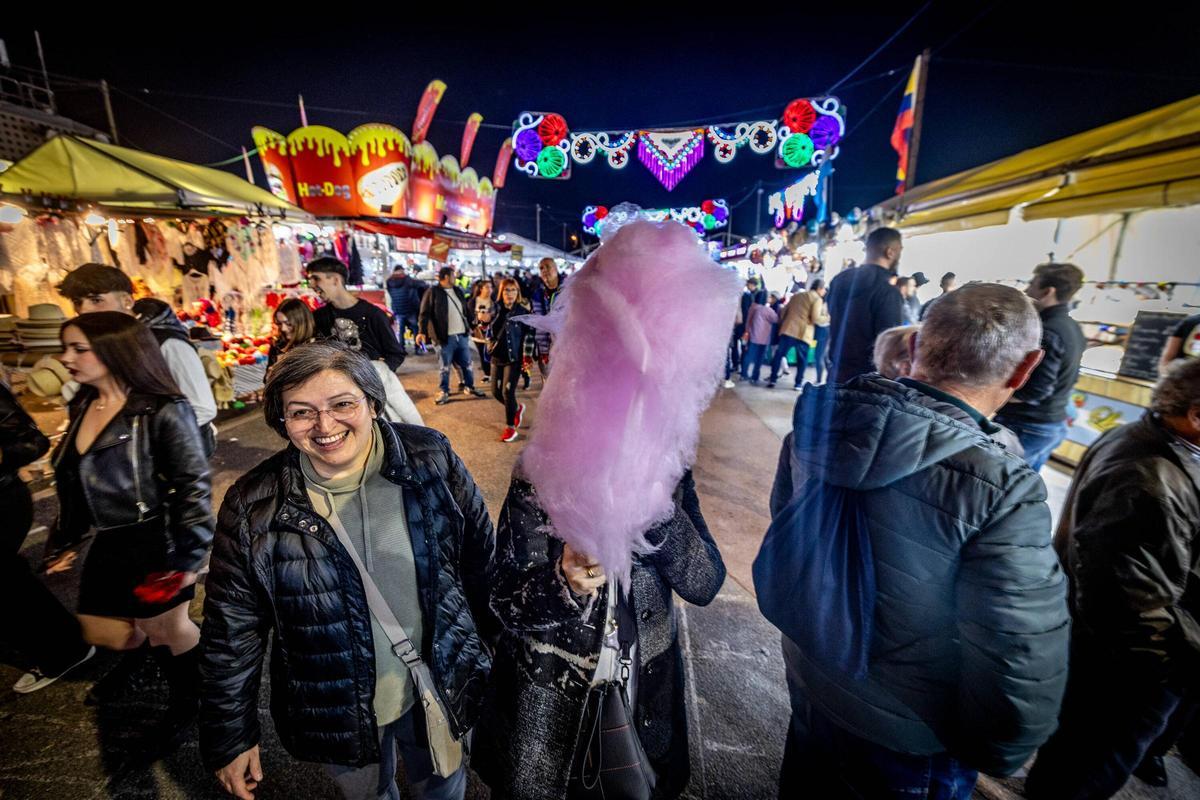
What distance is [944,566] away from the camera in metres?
1.23

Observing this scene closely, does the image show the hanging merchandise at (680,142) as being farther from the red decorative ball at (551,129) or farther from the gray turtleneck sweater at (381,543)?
the gray turtleneck sweater at (381,543)

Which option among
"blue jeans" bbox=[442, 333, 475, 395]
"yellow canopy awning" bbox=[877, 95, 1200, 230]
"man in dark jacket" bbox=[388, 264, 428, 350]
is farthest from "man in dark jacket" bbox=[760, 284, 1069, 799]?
"man in dark jacket" bbox=[388, 264, 428, 350]

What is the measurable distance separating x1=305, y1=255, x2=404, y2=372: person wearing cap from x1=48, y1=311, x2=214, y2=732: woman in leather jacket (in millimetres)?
1850

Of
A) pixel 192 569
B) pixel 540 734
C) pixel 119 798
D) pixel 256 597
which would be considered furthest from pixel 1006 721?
pixel 119 798

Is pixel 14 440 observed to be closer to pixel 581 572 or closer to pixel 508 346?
pixel 581 572

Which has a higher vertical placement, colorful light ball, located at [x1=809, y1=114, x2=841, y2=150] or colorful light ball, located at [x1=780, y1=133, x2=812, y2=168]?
colorful light ball, located at [x1=809, y1=114, x2=841, y2=150]

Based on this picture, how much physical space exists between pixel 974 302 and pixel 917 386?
0.95ft

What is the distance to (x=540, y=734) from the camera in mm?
1286

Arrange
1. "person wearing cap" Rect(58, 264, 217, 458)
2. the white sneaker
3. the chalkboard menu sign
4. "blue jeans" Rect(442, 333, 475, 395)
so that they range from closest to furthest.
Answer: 1. the white sneaker
2. "person wearing cap" Rect(58, 264, 217, 458)
3. the chalkboard menu sign
4. "blue jeans" Rect(442, 333, 475, 395)

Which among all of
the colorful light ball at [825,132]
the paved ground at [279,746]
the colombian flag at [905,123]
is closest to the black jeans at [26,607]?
the paved ground at [279,746]

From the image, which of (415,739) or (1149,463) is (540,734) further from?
(1149,463)

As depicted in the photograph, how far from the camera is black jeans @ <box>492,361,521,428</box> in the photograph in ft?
20.8

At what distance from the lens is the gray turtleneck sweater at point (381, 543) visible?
5.00ft

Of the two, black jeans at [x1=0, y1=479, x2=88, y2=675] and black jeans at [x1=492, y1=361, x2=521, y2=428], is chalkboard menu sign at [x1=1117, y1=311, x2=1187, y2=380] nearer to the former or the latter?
black jeans at [x1=492, y1=361, x2=521, y2=428]
